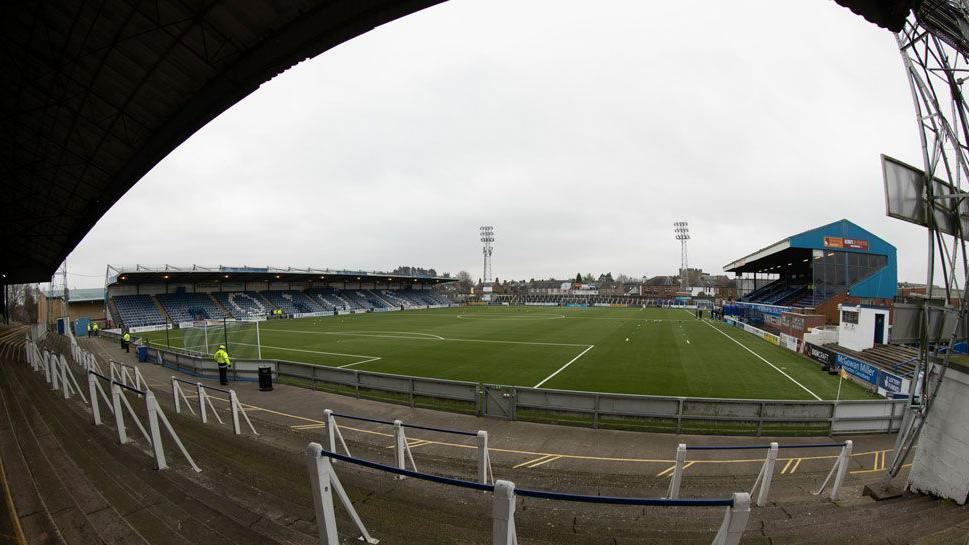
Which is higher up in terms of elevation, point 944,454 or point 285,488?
point 944,454

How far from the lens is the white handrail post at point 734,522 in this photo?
2.74m

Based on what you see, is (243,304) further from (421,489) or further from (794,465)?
(794,465)

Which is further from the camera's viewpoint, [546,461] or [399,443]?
[546,461]

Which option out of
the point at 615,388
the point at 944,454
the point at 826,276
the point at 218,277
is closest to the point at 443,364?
the point at 615,388

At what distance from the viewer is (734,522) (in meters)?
2.79

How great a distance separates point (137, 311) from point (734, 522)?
207 feet

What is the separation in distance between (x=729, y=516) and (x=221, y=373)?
18465 mm

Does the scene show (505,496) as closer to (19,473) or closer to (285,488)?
(285,488)

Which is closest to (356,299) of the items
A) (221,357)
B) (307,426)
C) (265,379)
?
(221,357)

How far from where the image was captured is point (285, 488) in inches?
216

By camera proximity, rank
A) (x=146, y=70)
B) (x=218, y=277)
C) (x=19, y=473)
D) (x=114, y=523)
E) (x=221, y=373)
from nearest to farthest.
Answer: (x=114, y=523) → (x=19, y=473) → (x=146, y=70) → (x=221, y=373) → (x=218, y=277)

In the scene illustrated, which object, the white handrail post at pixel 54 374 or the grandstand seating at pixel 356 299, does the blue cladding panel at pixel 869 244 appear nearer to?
the white handrail post at pixel 54 374

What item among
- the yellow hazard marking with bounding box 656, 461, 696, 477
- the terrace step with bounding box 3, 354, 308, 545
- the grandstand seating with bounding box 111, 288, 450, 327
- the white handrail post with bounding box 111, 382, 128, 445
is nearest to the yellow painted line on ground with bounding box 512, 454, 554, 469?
the yellow hazard marking with bounding box 656, 461, 696, 477

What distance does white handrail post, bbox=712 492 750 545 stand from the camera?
2.74 m
